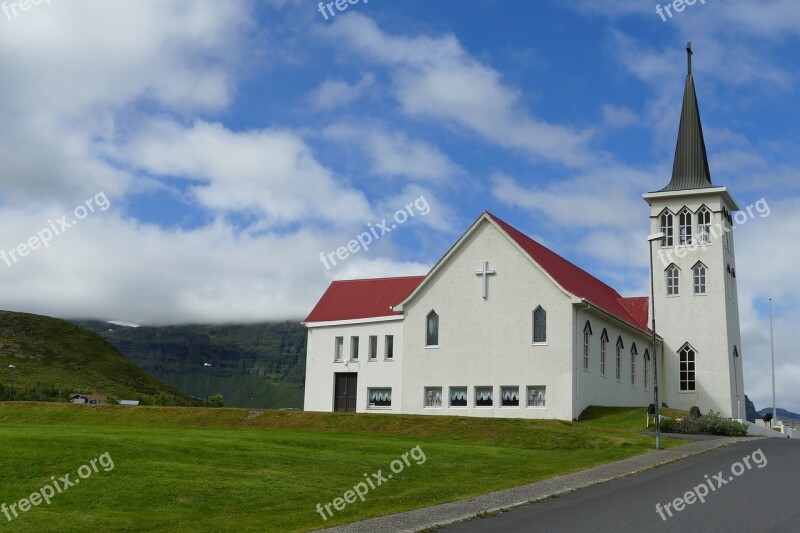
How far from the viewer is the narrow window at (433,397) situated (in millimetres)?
45375

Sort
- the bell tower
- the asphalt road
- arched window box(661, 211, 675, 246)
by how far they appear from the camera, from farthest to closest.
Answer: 1. arched window box(661, 211, 675, 246)
2. the bell tower
3. the asphalt road

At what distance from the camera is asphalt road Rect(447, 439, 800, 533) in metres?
14.5

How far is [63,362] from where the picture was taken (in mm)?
131125

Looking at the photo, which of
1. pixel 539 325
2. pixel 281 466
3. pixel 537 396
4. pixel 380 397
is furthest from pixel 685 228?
pixel 281 466

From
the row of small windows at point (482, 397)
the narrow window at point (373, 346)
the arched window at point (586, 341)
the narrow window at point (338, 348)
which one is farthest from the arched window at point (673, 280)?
the narrow window at point (338, 348)

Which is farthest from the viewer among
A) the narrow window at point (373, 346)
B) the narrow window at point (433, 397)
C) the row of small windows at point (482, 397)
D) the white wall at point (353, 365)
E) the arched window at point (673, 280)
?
the arched window at point (673, 280)

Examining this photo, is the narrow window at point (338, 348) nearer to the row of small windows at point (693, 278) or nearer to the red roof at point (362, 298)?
the red roof at point (362, 298)

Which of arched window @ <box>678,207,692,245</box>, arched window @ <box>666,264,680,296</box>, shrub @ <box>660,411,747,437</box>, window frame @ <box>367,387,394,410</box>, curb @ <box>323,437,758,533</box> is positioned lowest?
curb @ <box>323,437,758,533</box>

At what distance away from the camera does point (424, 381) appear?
1797 inches

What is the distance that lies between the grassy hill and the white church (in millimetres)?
66584

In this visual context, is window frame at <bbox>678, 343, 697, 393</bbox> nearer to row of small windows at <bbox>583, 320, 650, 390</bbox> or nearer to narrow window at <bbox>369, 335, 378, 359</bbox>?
row of small windows at <bbox>583, 320, 650, 390</bbox>

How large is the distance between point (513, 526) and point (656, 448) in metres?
15.7

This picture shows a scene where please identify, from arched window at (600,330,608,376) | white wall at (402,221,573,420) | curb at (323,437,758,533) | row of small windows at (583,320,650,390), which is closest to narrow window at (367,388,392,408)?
white wall at (402,221,573,420)

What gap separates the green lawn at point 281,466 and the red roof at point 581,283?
1109 cm
